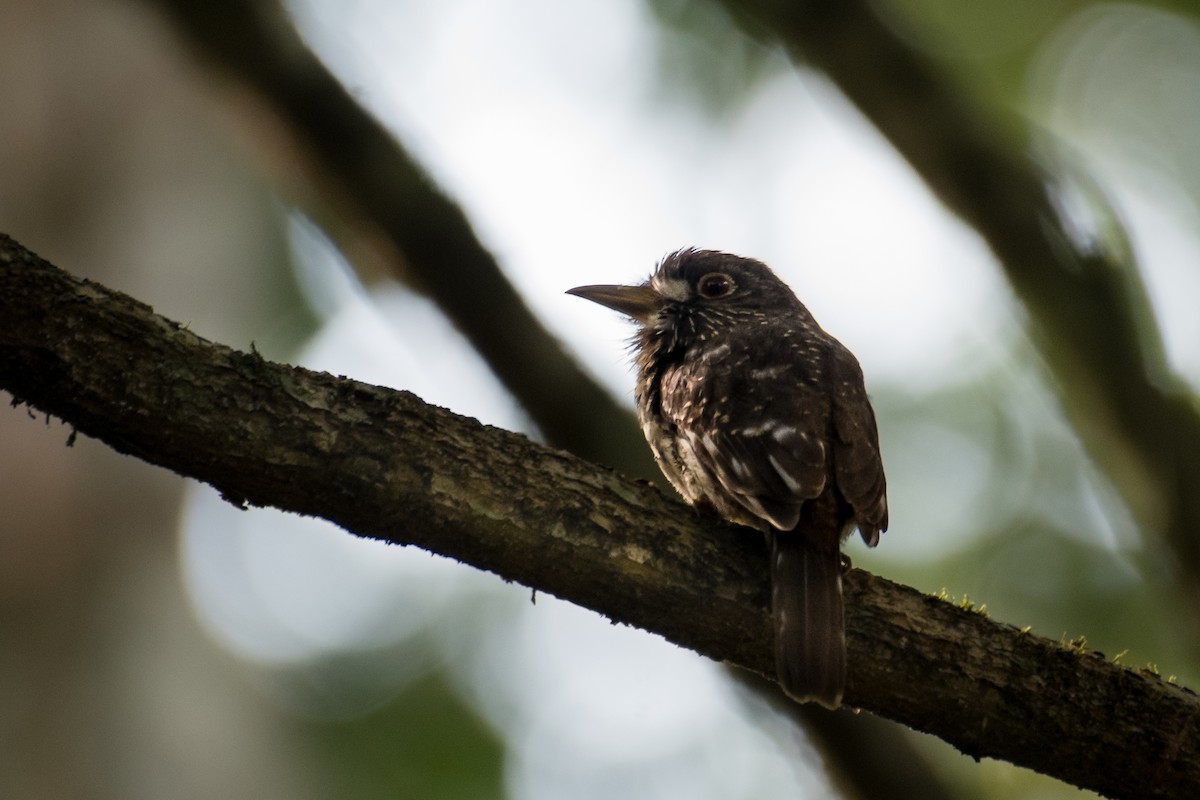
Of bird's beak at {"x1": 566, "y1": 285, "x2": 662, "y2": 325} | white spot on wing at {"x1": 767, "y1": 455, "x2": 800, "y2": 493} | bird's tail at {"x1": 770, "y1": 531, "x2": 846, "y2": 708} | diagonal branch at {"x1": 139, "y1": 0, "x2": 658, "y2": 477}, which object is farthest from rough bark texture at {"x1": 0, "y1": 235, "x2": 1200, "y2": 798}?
bird's beak at {"x1": 566, "y1": 285, "x2": 662, "y2": 325}

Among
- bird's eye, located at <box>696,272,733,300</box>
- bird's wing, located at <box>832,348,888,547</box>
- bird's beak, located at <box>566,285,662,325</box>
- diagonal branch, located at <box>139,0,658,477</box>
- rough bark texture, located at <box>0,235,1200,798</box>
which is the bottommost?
rough bark texture, located at <box>0,235,1200,798</box>

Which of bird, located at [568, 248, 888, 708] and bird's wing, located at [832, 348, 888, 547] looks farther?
bird's wing, located at [832, 348, 888, 547]

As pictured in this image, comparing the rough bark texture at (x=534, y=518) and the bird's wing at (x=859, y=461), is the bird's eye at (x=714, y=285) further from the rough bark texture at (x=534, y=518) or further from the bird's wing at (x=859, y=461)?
the rough bark texture at (x=534, y=518)

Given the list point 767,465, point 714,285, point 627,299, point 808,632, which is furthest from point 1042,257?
point 808,632

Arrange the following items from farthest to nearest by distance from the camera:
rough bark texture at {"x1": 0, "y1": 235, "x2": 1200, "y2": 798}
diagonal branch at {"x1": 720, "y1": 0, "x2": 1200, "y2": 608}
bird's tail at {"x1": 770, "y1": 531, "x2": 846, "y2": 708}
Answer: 1. diagonal branch at {"x1": 720, "y1": 0, "x2": 1200, "y2": 608}
2. bird's tail at {"x1": 770, "y1": 531, "x2": 846, "y2": 708}
3. rough bark texture at {"x1": 0, "y1": 235, "x2": 1200, "y2": 798}

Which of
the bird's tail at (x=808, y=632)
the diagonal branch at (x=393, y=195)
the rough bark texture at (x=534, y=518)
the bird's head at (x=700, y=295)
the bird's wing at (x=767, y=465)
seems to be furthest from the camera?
the bird's head at (x=700, y=295)

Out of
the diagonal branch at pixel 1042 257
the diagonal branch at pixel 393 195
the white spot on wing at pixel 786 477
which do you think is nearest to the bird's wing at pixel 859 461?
the white spot on wing at pixel 786 477

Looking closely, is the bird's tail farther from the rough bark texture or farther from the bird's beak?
the bird's beak

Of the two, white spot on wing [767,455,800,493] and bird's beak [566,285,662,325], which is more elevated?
bird's beak [566,285,662,325]
